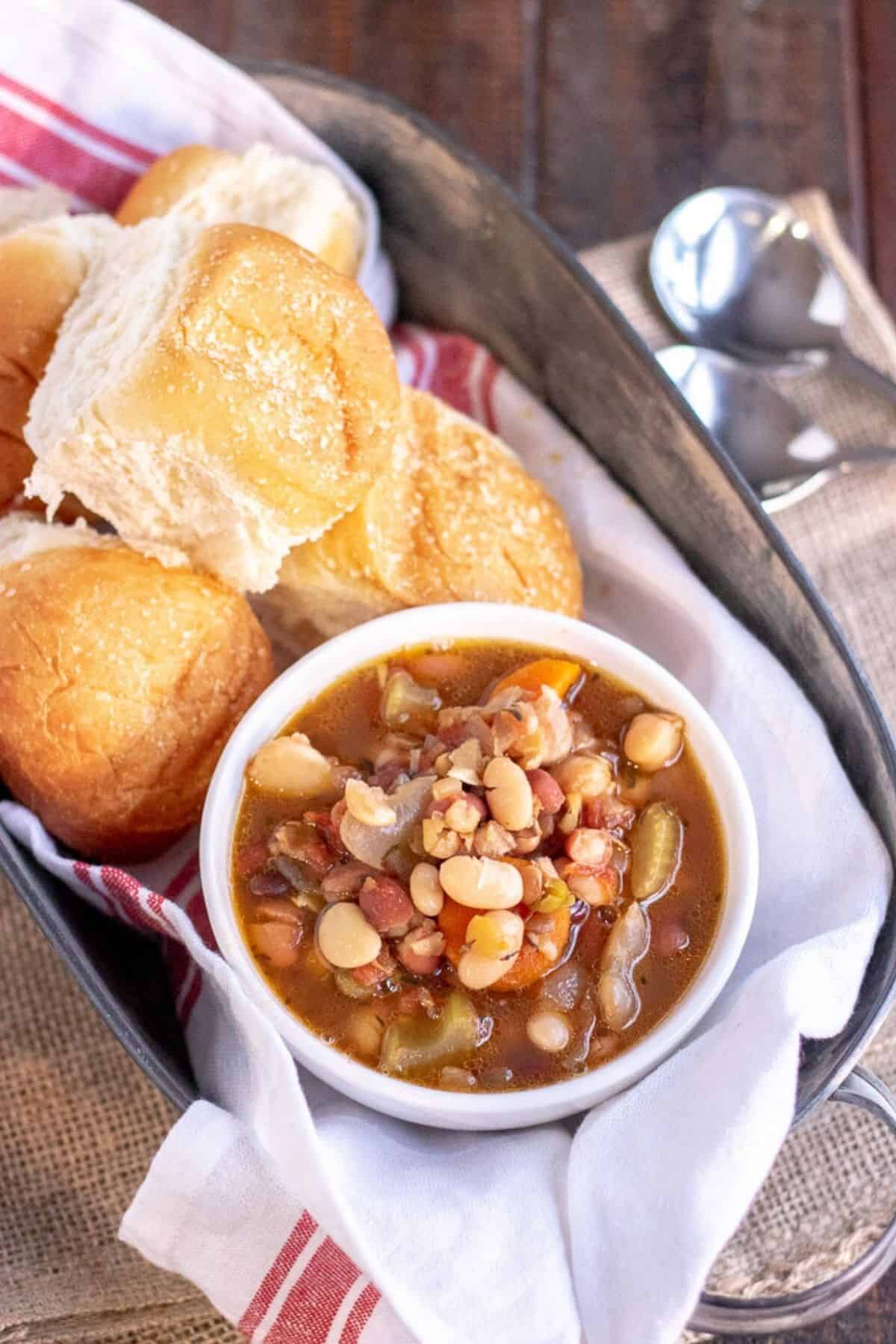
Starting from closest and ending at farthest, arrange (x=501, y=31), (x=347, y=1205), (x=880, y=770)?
1. (x=347, y=1205)
2. (x=880, y=770)
3. (x=501, y=31)

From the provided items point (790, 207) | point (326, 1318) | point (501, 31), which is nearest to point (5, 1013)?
point (326, 1318)

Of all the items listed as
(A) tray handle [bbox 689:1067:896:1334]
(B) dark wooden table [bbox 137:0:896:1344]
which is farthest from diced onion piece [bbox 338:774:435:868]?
(B) dark wooden table [bbox 137:0:896:1344]

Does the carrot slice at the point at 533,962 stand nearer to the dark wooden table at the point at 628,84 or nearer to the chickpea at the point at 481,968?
the chickpea at the point at 481,968

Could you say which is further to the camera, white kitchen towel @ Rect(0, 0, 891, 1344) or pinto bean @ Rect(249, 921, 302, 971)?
pinto bean @ Rect(249, 921, 302, 971)

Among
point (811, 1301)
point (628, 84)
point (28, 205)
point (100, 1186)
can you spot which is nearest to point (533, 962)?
point (811, 1301)

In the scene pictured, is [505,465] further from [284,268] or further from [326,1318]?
[326,1318]

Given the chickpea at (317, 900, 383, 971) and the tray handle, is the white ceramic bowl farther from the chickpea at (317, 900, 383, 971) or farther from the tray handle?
the tray handle
